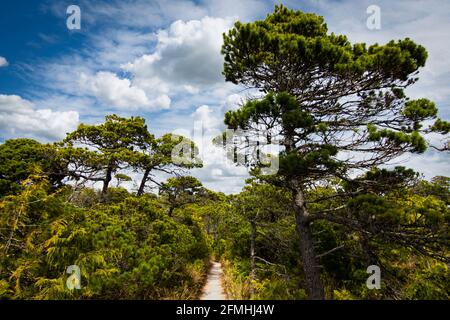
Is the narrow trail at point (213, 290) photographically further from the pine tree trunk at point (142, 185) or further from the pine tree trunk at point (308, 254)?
the pine tree trunk at point (142, 185)

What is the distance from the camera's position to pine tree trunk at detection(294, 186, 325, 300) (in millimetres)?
6957

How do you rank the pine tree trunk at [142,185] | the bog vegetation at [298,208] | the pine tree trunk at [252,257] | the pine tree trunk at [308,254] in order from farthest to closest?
the pine tree trunk at [142,185] < the pine tree trunk at [252,257] < the pine tree trunk at [308,254] < the bog vegetation at [298,208]

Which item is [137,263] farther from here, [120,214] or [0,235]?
[0,235]

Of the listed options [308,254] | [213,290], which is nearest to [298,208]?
[308,254]

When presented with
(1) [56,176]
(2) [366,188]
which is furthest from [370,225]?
(1) [56,176]

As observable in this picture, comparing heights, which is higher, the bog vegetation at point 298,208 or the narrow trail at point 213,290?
the bog vegetation at point 298,208

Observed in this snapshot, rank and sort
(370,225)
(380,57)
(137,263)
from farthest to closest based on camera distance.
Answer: (137,263) < (380,57) < (370,225)

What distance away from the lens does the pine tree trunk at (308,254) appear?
22.8 ft

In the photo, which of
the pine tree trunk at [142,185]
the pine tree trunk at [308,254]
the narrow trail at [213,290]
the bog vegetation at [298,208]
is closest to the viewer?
the bog vegetation at [298,208]

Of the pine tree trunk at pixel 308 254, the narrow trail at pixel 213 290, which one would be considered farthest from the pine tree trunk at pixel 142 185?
the pine tree trunk at pixel 308 254

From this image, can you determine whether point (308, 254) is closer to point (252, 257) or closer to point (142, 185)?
point (252, 257)

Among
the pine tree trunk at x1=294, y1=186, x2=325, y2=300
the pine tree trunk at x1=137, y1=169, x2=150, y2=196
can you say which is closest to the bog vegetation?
the pine tree trunk at x1=294, y1=186, x2=325, y2=300
